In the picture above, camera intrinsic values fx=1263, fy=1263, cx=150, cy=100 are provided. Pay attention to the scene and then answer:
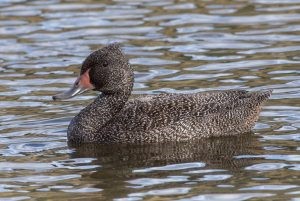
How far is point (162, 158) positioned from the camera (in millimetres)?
14008

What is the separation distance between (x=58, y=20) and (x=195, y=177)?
963 cm

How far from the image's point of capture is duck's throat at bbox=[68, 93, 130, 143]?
15.0m

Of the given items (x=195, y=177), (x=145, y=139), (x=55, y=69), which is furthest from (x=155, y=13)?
(x=195, y=177)

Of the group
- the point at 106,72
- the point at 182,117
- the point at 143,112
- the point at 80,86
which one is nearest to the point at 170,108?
the point at 182,117

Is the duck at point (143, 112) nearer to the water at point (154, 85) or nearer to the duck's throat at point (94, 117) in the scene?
the duck's throat at point (94, 117)

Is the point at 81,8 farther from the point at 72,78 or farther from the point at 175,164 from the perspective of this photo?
the point at 175,164

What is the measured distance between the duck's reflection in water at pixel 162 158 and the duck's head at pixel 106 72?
2.52 ft

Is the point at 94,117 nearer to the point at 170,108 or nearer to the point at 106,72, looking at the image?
the point at 106,72

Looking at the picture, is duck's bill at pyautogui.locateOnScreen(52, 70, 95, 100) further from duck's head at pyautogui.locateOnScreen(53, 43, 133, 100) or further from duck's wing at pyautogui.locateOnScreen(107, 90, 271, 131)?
duck's wing at pyautogui.locateOnScreen(107, 90, 271, 131)

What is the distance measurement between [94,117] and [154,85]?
8.55 ft

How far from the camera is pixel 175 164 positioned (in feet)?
44.5

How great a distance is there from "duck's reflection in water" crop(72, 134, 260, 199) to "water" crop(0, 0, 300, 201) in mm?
13

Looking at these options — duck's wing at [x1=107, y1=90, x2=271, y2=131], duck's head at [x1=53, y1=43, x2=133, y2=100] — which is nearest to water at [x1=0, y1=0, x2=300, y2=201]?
Result: duck's wing at [x1=107, y1=90, x2=271, y2=131]

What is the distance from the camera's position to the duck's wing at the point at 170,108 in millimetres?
14820
